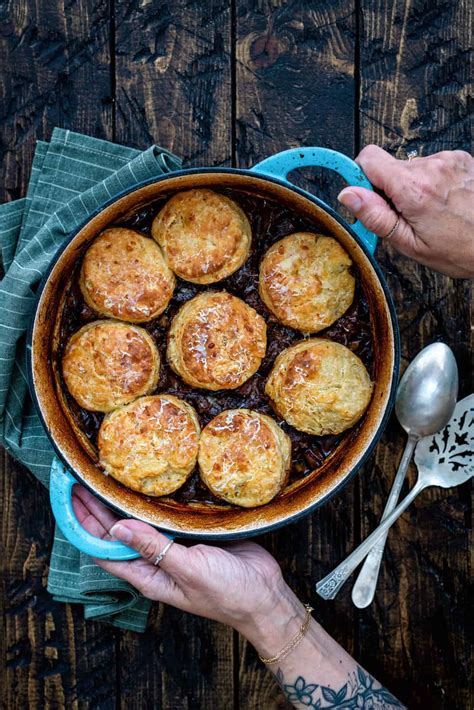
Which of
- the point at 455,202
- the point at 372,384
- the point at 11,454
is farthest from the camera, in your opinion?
the point at 11,454

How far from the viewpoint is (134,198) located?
2.30 meters

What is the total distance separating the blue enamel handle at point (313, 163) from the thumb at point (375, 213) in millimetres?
54

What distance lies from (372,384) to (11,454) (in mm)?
1352

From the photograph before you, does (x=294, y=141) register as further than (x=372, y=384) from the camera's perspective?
Yes

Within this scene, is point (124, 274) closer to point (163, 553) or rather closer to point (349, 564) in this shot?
point (163, 553)

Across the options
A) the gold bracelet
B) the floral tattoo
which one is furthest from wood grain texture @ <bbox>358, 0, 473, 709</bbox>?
the gold bracelet

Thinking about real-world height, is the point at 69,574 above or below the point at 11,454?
below

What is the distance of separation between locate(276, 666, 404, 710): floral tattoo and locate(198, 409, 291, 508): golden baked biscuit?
0.70m

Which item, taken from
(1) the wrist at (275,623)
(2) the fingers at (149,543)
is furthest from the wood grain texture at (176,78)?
(1) the wrist at (275,623)

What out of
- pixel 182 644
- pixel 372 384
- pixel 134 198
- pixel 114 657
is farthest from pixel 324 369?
pixel 114 657

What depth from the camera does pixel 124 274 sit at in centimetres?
238

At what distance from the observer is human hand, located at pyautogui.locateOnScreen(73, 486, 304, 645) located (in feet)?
7.41

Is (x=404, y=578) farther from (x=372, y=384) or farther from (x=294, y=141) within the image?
(x=294, y=141)

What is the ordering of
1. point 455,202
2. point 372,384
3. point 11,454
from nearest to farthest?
1. point 455,202
2. point 372,384
3. point 11,454
